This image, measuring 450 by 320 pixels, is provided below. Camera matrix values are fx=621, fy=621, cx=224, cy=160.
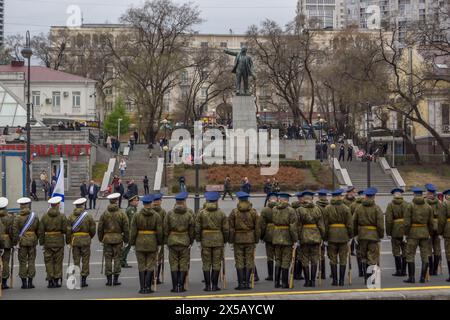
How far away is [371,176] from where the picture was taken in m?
41.5

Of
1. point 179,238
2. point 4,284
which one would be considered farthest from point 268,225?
point 4,284

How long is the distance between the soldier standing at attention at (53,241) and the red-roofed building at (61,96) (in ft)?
175

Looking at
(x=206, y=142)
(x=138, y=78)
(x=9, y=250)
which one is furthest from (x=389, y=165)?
(x=9, y=250)

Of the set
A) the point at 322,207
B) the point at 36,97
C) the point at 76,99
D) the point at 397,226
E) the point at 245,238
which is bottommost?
the point at 245,238

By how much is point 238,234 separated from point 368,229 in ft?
8.67

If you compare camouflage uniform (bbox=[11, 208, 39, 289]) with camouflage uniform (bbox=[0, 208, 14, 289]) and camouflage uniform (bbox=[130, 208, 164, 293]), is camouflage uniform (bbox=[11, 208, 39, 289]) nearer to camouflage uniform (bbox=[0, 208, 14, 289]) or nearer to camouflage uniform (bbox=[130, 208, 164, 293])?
camouflage uniform (bbox=[0, 208, 14, 289])

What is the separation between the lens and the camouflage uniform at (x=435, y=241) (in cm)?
1280

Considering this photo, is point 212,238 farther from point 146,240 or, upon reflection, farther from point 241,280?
point 146,240

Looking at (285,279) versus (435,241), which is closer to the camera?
(285,279)

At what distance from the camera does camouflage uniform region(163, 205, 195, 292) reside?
11828 mm

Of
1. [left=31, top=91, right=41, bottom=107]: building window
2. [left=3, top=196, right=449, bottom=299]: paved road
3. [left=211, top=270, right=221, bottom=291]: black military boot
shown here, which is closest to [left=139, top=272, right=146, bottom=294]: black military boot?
[left=3, top=196, right=449, bottom=299]: paved road

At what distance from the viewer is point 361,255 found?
12.7 meters

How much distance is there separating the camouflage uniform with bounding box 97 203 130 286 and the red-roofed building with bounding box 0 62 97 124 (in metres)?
53.6
